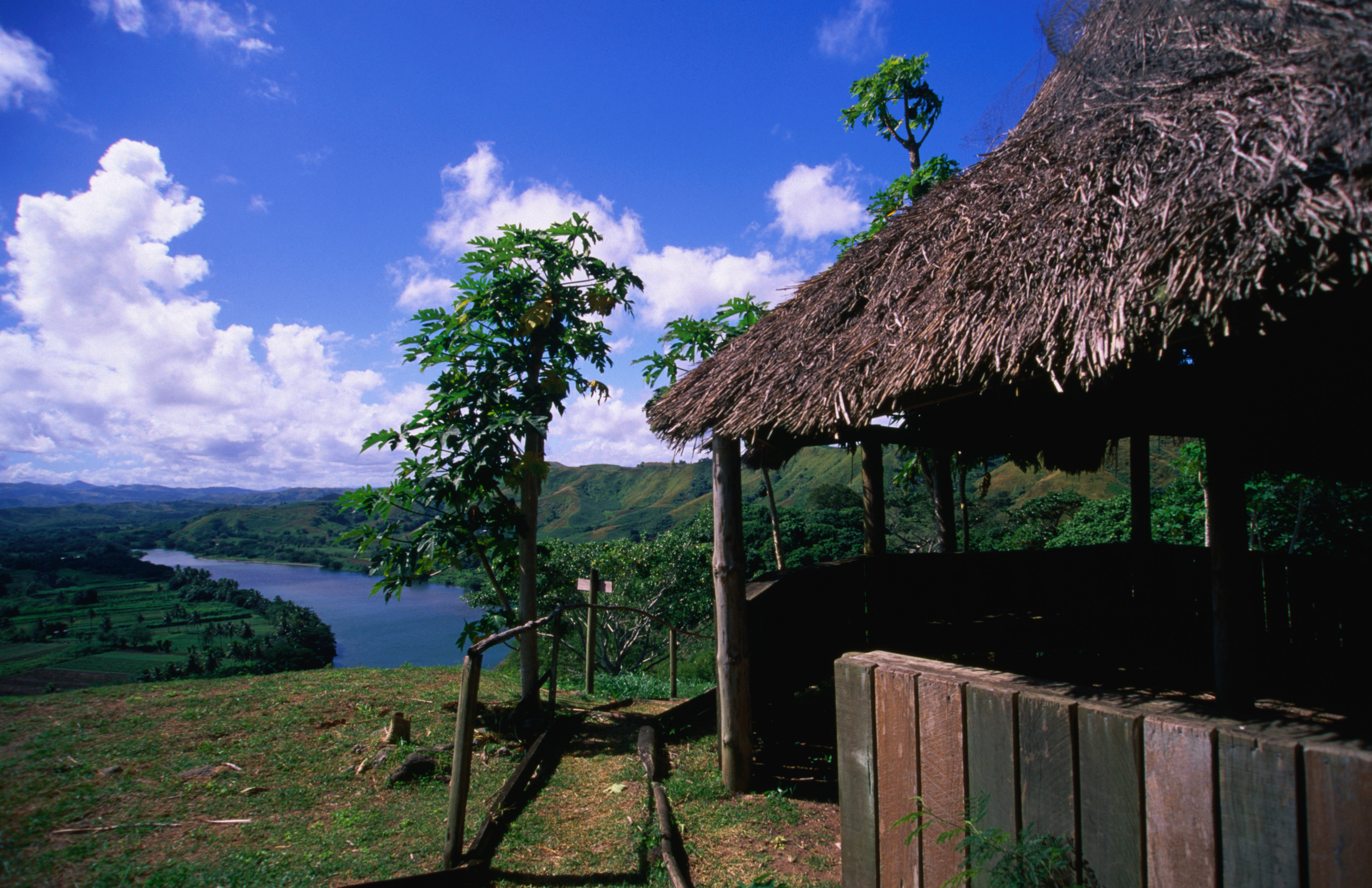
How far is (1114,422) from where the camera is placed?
5.71 m

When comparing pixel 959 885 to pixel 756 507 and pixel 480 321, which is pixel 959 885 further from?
pixel 756 507

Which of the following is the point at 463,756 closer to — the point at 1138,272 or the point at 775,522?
the point at 1138,272

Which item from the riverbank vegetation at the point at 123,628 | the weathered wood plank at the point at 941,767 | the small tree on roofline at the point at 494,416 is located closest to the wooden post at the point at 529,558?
the small tree on roofline at the point at 494,416

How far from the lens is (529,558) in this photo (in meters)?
6.34

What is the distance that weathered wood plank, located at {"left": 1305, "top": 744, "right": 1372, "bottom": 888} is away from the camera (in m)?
1.44

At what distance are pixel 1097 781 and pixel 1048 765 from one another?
0.14 metres

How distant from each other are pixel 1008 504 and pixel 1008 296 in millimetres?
25408

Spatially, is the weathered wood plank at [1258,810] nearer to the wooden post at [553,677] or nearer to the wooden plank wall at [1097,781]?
the wooden plank wall at [1097,781]

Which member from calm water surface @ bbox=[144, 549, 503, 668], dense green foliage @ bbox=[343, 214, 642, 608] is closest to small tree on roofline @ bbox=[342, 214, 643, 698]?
dense green foliage @ bbox=[343, 214, 642, 608]

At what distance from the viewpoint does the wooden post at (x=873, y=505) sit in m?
7.63

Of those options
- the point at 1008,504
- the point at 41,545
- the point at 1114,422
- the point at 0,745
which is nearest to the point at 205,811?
the point at 0,745

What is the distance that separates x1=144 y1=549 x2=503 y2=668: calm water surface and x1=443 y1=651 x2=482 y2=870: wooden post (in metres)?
13.2

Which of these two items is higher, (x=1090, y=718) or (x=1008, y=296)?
(x=1008, y=296)

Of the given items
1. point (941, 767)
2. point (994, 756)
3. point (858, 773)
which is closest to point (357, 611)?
point (858, 773)
